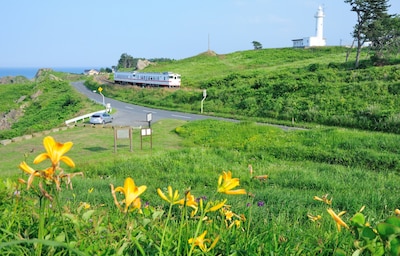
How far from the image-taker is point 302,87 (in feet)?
82.8

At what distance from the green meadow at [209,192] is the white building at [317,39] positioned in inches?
1840

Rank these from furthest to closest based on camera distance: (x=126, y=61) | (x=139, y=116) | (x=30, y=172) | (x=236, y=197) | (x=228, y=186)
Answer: (x=126, y=61)
(x=139, y=116)
(x=236, y=197)
(x=228, y=186)
(x=30, y=172)

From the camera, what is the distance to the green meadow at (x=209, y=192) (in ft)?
4.82

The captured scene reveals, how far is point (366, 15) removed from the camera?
35.0 meters

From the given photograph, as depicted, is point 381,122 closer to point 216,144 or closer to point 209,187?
point 216,144

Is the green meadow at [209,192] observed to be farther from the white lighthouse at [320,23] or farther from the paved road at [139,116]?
the white lighthouse at [320,23]

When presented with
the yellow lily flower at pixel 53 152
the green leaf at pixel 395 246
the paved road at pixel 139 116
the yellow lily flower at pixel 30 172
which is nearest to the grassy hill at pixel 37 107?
the paved road at pixel 139 116

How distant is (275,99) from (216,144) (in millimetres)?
10785

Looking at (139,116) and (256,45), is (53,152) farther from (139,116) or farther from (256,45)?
(256,45)

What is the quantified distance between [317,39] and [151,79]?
39.9 meters

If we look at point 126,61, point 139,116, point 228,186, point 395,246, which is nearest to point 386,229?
point 395,246

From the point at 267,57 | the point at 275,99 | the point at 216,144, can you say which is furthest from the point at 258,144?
the point at 267,57

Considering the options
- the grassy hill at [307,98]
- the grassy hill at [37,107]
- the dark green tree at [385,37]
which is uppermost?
the dark green tree at [385,37]

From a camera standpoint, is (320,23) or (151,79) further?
(320,23)
